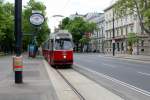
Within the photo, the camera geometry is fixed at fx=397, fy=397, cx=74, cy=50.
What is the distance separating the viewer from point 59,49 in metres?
33.3

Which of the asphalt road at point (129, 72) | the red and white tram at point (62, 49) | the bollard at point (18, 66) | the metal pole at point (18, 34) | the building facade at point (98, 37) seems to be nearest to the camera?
the bollard at point (18, 66)

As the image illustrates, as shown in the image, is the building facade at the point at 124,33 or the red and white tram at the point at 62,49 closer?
the red and white tram at the point at 62,49

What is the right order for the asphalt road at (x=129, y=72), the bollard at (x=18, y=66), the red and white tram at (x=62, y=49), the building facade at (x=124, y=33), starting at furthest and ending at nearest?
the building facade at (x=124, y=33) < the red and white tram at (x=62, y=49) < the asphalt road at (x=129, y=72) < the bollard at (x=18, y=66)

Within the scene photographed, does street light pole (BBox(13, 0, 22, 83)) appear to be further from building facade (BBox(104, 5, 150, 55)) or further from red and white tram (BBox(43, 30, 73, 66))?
building facade (BBox(104, 5, 150, 55))

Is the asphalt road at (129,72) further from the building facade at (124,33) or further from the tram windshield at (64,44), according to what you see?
the building facade at (124,33)

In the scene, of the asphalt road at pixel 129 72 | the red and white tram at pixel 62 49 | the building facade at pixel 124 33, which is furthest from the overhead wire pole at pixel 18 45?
the building facade at pixel 124 33

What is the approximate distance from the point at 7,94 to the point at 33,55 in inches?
1932

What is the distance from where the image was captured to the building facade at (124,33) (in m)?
87.9

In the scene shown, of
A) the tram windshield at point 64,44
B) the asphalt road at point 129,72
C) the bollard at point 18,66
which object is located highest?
the tram windshield at point 64,44

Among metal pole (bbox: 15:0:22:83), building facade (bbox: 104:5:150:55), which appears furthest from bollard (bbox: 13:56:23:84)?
building facade (bbox: 104:5:150:55)

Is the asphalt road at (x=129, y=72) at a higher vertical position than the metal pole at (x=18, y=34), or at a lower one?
lower

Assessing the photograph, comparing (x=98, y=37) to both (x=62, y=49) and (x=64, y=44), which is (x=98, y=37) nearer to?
(x=64, y=44)

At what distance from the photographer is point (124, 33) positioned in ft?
338

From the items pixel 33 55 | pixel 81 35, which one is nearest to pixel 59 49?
pixel 33 55
